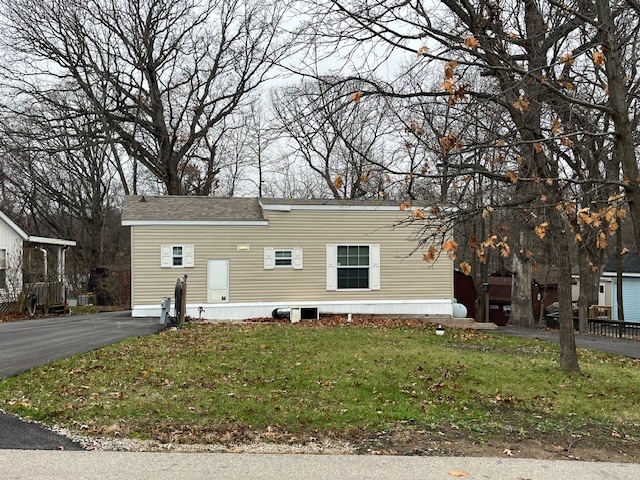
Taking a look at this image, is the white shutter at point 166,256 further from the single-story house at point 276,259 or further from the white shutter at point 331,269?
the white shutter at point 331,269

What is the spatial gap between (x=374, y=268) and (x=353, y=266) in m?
0.69

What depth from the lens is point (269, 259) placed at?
18516 mm

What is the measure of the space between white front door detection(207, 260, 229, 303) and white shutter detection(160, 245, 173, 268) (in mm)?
1167

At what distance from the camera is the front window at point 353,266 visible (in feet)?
62.4

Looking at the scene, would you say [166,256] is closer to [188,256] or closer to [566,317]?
[188,256]

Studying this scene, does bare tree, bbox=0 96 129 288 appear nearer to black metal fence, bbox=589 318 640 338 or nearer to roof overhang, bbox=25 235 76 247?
roof overhang, bbox=25 235 76 247

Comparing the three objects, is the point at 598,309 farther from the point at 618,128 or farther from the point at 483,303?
the point at 618,128

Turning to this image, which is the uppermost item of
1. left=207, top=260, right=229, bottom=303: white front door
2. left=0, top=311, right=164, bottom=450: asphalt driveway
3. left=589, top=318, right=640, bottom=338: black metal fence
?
left=207, top=260, right=229, bottom=303: white front door

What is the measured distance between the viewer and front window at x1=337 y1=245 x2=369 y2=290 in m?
19.0

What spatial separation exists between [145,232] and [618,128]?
14005mm

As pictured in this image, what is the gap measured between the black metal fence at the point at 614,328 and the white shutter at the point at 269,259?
11.8m

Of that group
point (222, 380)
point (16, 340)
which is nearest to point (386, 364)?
point (222, 380)

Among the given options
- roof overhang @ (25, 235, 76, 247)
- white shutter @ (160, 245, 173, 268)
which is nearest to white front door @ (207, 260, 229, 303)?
white shutter @ (160, 245, 173, 268)

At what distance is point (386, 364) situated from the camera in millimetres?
9531
